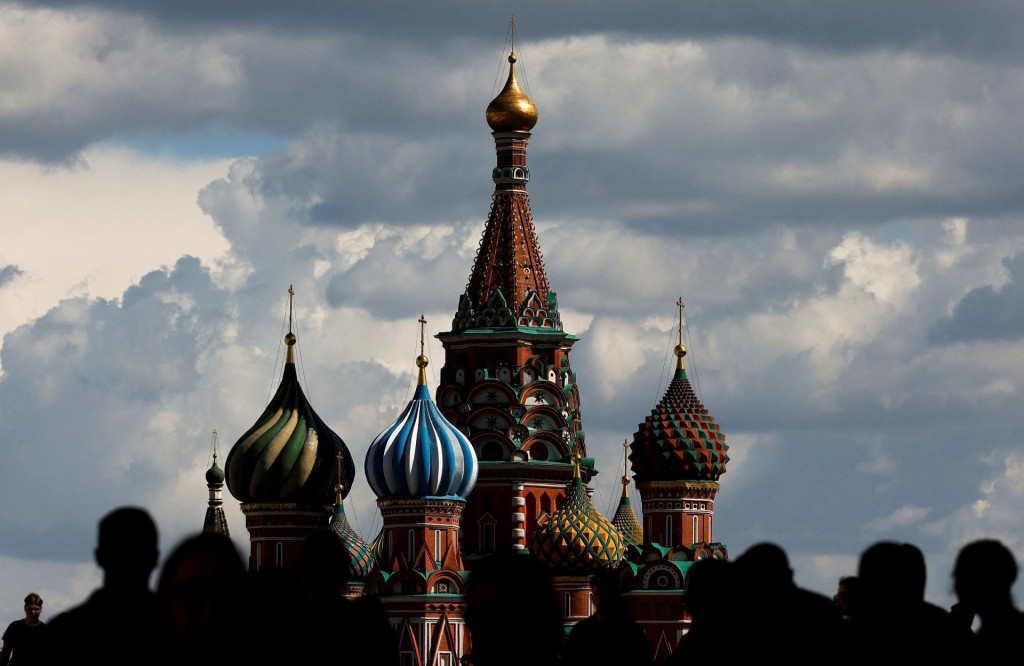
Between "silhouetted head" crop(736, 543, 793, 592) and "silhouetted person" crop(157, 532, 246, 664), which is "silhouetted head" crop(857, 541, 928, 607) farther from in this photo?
"silhouetted person" crop(157, 532, 246, 664)

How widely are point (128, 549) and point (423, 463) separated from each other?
1764 inches

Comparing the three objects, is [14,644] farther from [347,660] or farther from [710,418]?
[710,418]

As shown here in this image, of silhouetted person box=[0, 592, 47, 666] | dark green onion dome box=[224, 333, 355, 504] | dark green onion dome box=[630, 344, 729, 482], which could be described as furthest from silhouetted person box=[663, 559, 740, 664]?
dark green onion dome box=[224, 333, 355, 504]

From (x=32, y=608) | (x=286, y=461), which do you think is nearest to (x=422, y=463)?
(x=286, y=461)

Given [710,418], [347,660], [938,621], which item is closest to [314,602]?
[347,660]

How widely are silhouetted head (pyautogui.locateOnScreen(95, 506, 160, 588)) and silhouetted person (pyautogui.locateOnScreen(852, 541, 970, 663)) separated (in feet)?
8.56

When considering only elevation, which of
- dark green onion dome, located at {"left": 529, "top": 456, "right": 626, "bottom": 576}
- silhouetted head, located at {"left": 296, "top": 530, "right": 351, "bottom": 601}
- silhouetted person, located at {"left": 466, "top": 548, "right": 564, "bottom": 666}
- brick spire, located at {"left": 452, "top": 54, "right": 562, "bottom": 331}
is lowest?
silhouetted person, located at {"left": 466, "top": 548, "right": 564, "bottom": 666}

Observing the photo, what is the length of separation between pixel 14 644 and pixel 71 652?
6.35 m

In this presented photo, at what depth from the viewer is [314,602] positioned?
371 inches

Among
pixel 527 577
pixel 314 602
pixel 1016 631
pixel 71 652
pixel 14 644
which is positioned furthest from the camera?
pixel 14 644

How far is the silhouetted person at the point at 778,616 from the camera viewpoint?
358 inches

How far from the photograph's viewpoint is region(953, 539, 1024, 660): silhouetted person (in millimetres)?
10016

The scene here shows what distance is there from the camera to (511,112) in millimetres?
57812

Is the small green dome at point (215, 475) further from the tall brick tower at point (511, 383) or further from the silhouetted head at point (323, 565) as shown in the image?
the silhouetted head at point (323, 565)
